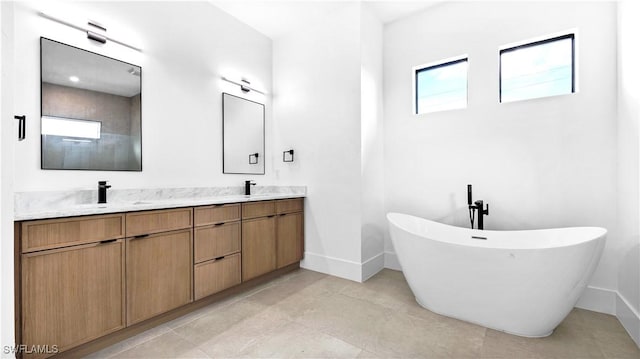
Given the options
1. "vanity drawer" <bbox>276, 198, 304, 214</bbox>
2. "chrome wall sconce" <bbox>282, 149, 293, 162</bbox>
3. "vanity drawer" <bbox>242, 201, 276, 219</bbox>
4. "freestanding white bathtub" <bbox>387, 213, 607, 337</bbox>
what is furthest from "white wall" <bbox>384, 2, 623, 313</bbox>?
"vanity drawer" <bbox>242, 201, 276, 219</bbox>

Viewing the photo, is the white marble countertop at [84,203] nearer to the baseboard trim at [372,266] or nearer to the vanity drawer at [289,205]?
the vanity drawer at [289,205]

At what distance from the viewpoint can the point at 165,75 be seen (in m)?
2.62

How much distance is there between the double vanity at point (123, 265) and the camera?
147 cm

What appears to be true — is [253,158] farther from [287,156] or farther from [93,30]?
[93,30]

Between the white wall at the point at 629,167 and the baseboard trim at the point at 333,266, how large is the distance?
2.03 m

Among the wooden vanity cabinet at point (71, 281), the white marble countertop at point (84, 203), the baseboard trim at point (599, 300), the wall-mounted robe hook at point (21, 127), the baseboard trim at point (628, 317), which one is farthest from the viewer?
the baseboard trim at point (599, 300)

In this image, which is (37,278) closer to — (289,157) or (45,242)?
(45,242)

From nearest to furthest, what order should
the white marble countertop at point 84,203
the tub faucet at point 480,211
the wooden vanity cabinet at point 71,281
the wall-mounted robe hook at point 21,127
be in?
the wooden vanity cabinet at point 71,281 < the white marble countertop at point 84,203 < the wall-mounted robe hook at point 21,127 < the tub faucet at point 480,211

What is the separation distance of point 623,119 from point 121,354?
154 inches

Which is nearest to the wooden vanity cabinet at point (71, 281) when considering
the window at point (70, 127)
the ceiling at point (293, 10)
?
the window at point (70, 127)

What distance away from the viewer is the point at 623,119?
7.06 feet

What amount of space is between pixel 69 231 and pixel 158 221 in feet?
1.60

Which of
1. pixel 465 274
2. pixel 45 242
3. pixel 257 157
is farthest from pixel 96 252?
pixel 465 274

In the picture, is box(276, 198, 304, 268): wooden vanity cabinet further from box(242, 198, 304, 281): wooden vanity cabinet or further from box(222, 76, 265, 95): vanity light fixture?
box(222, 76, 265, 95): vanity light fixture
